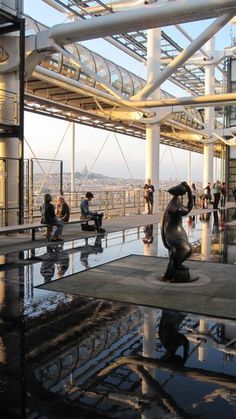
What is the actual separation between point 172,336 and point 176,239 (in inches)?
104

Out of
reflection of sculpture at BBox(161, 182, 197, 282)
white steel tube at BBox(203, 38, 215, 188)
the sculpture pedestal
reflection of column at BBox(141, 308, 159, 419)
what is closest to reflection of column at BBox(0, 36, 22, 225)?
reflection of sculpture at BBox(161, 182, 197, 282)

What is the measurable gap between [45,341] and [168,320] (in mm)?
1402

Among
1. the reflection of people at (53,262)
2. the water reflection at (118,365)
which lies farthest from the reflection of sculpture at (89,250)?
the water reflection at (118,365)

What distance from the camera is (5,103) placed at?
1253cm

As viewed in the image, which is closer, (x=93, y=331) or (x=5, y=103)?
(x=93, y=331)

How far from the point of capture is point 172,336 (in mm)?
4430

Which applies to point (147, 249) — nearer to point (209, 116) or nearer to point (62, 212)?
point (62, 212)

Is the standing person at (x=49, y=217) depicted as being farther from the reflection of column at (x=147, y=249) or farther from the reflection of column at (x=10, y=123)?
the reflection of column at (x=147, y=249)

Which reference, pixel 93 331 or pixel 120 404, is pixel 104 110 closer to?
pixel 93 331

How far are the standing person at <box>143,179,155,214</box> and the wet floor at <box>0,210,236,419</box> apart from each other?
13774 millimetres

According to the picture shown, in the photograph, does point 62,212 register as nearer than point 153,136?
Yes

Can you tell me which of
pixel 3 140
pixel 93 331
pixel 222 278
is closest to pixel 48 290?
pixel 93 331

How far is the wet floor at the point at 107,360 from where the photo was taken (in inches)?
119

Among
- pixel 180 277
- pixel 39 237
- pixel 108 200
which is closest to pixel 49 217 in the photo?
pixel 39 237
